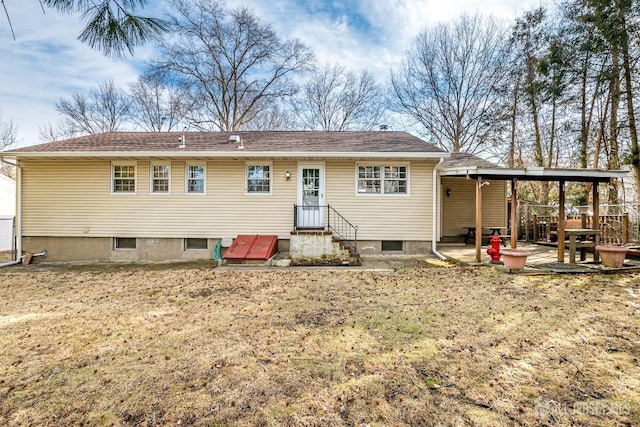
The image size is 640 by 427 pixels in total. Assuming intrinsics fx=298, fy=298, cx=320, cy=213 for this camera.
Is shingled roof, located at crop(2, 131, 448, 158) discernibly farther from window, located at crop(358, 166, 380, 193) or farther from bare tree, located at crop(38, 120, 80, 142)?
bare tree, located at crop(38, 120, 80, 142)

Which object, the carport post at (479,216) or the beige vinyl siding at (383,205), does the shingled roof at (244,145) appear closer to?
the beige vinyl siding at (383,205)

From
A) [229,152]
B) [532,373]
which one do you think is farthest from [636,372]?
[229,152]

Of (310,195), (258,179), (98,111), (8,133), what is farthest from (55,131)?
(310,195)

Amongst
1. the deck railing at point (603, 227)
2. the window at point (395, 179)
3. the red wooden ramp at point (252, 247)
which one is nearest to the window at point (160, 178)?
the red wooden ramp at point (252, 247)

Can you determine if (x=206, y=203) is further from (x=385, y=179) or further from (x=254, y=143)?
(x=385, y=179)

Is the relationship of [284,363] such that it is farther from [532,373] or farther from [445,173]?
[445,173]

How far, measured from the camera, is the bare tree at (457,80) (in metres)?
17.9

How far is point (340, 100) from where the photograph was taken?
72.6 ft

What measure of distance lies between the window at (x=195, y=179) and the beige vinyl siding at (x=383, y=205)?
3977 mm

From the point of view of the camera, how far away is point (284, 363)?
2.98m

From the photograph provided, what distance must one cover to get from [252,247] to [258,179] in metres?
2.21

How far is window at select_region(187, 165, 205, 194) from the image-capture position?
9.38 metres

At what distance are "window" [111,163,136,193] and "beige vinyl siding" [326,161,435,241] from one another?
20.3ft

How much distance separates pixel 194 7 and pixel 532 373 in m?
23.9
